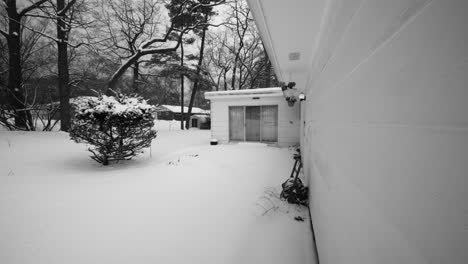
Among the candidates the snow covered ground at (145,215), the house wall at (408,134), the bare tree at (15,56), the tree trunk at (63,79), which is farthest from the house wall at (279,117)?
the bare tree at (15,56)

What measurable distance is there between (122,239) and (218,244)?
1.09 m

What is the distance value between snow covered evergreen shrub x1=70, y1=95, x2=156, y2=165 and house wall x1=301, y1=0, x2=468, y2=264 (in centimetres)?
528

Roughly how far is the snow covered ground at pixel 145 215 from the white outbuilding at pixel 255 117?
3887 mm

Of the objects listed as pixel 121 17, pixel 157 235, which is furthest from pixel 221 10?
pixel 157 235

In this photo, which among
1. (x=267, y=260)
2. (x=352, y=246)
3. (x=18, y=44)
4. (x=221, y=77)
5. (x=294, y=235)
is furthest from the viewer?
(x=221, y=77)

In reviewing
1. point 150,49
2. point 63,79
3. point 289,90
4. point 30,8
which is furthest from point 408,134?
point 150,49

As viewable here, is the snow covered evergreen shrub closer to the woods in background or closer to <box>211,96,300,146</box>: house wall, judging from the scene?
the woods in background

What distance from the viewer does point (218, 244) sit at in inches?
84.3

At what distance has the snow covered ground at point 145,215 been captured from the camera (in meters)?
1.99

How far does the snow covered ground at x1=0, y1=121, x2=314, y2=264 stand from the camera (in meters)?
1.99

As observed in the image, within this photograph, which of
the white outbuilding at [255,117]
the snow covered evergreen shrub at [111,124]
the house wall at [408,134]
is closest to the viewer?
the house wall at [408,134]

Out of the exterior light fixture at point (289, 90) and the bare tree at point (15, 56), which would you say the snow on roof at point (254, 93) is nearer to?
the exterior light fixture at point (289, 90)

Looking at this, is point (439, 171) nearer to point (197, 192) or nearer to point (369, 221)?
point (369, 221)

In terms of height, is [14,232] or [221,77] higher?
[221,77]
